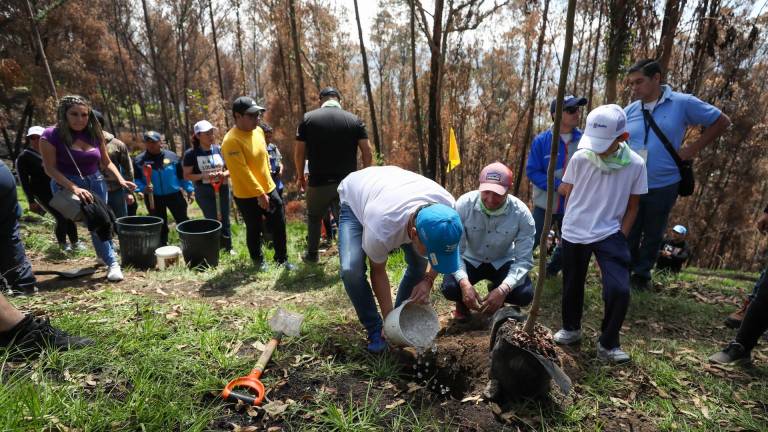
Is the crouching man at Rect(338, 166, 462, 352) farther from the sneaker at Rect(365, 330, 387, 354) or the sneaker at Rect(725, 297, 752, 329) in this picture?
the sneaker at Rect(725, 297, 752, 329)

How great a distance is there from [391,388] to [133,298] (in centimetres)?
244

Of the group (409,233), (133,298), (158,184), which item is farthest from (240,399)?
(158,184)

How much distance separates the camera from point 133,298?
3500mm

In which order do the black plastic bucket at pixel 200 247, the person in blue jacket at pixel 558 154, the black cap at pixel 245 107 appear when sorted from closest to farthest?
the person in blue jacket at pixel 558 154 < the black cap at pixel 245 107 < the black plastic bucket at pixel 200 247

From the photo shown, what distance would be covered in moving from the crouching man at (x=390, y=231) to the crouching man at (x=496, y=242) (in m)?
0.48

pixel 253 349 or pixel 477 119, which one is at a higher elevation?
pixel 477 119

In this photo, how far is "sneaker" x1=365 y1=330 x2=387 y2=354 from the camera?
9.22ft

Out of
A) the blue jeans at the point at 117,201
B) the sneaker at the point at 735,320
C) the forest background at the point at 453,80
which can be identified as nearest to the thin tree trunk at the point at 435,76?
the forest background at the point at 453,80

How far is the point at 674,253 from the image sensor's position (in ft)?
21.1

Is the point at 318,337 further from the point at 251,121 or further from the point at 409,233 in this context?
the point at 251,121

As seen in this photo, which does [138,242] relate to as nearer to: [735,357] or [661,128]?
[661,128]

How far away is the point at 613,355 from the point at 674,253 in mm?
4683

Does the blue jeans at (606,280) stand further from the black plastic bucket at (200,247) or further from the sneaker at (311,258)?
the black plastic bucket at (200,247)

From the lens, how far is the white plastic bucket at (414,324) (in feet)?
8.01
